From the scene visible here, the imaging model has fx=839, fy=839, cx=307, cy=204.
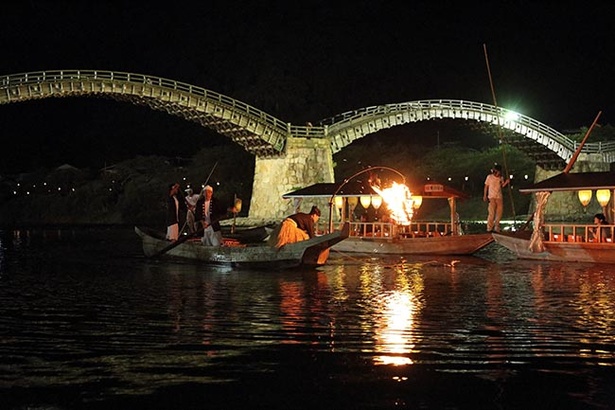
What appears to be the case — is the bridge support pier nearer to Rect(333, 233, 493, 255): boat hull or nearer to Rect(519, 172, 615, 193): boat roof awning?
Rect(333, 233, 493, 255): boat hull

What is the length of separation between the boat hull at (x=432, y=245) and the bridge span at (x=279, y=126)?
2425 cm

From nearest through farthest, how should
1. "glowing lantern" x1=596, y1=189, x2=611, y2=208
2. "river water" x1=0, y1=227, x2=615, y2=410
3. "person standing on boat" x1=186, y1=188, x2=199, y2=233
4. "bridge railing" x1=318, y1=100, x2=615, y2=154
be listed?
"river water" x1=0, y1=227, x2=615, y2=410, "glowing lantern" x1=596, y1=189, x2=611, y2=208, "person standing on boat" x1=186, y1=188, x2=199, y2=233, "bridge railing" x1=318, y1=100, x2=615, y2=154

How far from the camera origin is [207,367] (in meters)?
9.71

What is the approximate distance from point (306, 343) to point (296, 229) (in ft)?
37.7

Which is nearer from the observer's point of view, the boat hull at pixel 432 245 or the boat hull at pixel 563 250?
the boat hull at pixel 563 250

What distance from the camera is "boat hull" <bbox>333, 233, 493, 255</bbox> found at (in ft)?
96.6

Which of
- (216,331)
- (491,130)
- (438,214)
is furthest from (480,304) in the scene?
(491,130)

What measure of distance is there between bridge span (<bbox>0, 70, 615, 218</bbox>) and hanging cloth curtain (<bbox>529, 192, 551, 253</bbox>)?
29802 millimetres

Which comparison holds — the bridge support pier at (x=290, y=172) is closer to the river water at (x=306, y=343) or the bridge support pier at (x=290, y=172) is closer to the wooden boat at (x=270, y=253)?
the wooden boat at (x=270, y=253)

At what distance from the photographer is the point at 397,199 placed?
103ft

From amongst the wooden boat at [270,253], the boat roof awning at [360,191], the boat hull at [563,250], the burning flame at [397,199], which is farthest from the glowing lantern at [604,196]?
the wooden boat at [270,253]

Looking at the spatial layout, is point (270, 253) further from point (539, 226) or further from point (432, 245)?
point (539, 226)

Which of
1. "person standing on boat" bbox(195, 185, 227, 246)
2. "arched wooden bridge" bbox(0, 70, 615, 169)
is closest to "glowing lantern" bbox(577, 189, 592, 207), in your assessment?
"person standing on boat" bbox(195, 185, 227, 246)

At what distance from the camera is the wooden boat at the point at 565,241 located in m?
25.3
